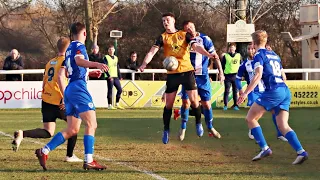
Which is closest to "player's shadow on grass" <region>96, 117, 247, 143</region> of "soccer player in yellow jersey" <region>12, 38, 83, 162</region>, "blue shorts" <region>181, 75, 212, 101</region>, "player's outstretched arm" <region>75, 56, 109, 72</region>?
"blue shorts" <region>181, 75, 212, 101</region>

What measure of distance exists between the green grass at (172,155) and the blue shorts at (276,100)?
77 centimetres

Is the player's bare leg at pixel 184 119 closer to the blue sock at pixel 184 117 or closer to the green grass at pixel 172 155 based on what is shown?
the blue sock at pixel 184 117

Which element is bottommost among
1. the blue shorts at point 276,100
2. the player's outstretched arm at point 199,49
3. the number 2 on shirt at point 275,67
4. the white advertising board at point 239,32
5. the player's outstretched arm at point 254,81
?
the blue shorts at point 276,100

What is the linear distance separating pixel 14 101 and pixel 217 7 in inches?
807

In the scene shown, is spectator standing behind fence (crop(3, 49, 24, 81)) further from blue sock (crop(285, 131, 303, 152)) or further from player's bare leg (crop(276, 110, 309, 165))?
blue sock (crop(285, 131, 303, 152))

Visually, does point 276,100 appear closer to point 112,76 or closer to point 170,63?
point 170,63

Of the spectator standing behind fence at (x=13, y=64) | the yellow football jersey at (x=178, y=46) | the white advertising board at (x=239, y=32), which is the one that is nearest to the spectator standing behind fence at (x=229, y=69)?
the spectator standing behind fence at (x=13, y=64)

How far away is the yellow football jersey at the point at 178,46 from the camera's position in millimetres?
11359

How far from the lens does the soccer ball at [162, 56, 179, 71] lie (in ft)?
36.6

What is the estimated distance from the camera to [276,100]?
9.62 metres

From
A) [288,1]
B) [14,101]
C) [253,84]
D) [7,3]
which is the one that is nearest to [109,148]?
[253,84]

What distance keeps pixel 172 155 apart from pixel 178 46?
189 cm

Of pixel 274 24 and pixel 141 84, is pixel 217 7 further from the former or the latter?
pixel 141 84

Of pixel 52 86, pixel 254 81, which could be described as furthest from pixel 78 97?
pixel 254 81
